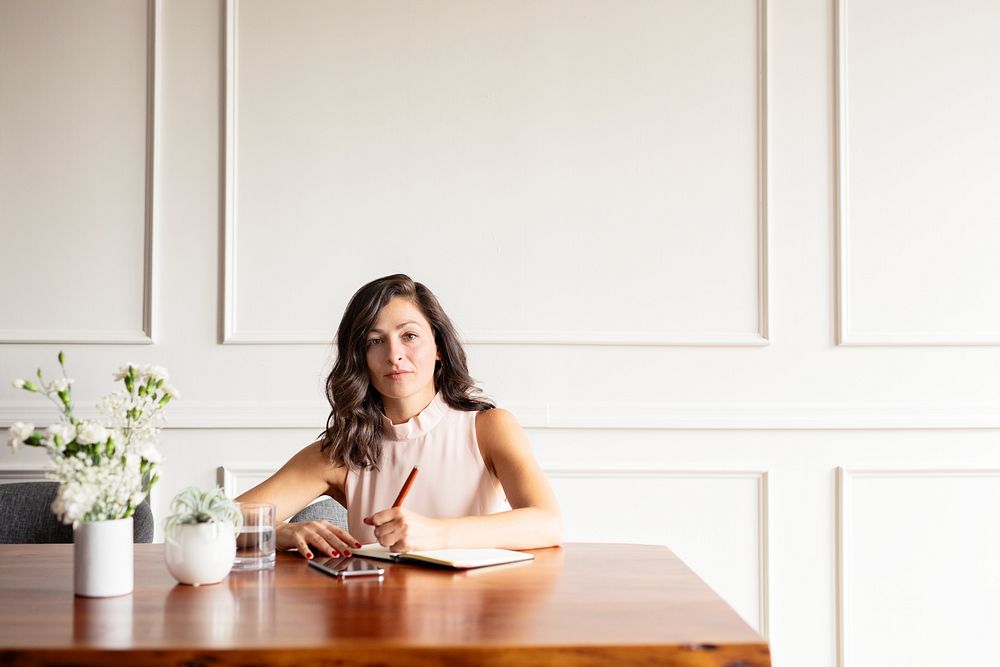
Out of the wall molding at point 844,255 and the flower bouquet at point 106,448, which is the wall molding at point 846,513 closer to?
the wall molding at point 844,255

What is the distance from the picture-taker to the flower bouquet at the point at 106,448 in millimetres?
1290

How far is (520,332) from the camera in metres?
2.86

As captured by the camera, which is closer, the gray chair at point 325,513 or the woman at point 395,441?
the woman at point 395,441

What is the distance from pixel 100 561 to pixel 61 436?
19cm

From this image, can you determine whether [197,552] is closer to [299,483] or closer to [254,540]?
[254,540]

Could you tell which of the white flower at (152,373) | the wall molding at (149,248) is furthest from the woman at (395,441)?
the wall molding at (149,248)

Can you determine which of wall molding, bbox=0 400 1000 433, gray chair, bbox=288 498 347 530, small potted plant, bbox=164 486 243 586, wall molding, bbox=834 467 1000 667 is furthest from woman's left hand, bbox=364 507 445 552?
wall molding, bbox=834 467 1000 667

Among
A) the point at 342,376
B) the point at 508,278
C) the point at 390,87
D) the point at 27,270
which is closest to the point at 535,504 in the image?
the point at 342,376

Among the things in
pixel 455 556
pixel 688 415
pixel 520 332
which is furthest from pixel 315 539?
pixel 688 415

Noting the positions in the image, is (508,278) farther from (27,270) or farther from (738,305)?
(27,270)

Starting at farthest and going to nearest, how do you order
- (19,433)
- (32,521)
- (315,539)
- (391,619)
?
(32,521) → (315,539) → (19,433) → (391,619)

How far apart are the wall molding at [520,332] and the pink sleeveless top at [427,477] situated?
861 millimetres

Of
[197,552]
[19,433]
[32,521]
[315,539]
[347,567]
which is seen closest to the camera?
[19,433]

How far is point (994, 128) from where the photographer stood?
9.57 ft
